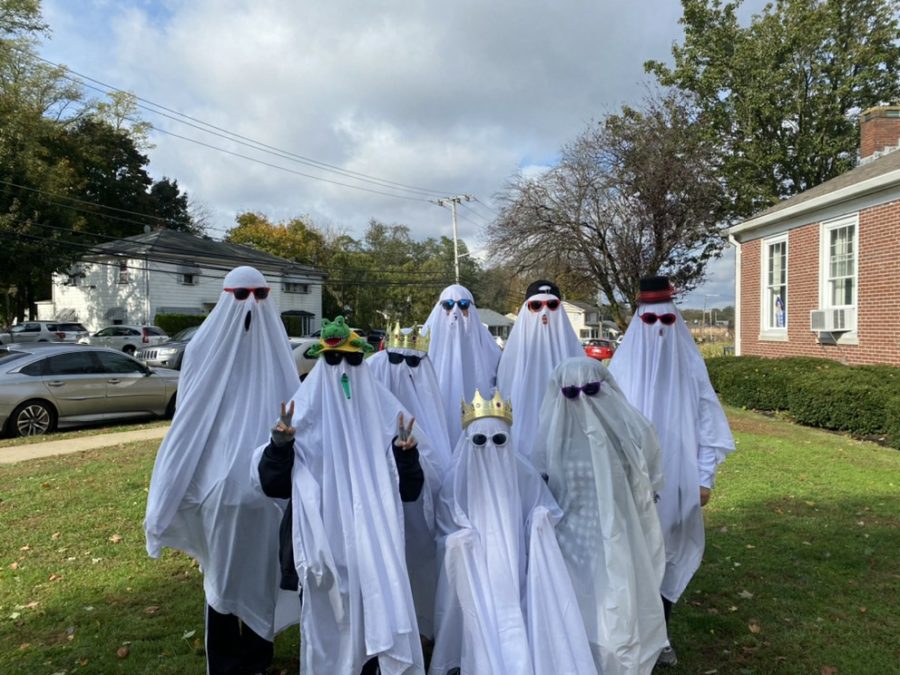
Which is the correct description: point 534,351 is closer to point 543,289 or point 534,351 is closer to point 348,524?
point 543,289

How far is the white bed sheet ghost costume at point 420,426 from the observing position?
11.0 ft

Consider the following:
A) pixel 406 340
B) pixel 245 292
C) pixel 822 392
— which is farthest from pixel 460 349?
pixel 822 392

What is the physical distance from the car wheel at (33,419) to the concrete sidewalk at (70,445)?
0.88 m

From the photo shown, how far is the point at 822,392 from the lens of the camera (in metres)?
11.0

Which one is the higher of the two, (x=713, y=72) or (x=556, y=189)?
(x=713, y=72)

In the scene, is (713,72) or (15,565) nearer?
(15,565)

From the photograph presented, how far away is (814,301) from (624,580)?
46.1 ft

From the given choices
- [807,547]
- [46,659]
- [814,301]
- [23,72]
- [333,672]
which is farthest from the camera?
[23,72]

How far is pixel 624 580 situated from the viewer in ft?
9.31

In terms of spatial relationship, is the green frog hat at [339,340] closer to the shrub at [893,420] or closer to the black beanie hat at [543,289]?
the black beanie hat at [543,289]

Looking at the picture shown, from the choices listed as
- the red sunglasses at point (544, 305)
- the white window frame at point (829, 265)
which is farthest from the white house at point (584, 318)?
the red sunglasses at point (544, 305)

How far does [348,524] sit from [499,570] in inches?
28.1

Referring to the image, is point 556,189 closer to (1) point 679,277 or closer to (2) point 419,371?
(1) point 679,277

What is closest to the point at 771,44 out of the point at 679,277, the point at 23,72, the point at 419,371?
the point at 679,277
